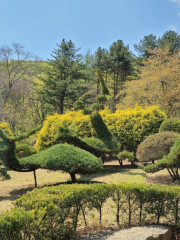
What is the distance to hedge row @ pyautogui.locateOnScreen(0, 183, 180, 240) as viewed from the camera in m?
2.75

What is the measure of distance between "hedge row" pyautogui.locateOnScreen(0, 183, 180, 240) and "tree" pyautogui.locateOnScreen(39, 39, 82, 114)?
1824 centimetres

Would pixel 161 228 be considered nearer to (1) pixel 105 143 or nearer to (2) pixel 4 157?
(2) pixel 4 157

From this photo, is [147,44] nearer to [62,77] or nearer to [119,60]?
[119,60]

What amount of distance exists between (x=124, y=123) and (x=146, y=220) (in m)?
9.33

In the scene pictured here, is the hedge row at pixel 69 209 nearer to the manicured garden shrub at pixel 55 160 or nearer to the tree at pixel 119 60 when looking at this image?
the manicured garden shrub at pixel 55 160

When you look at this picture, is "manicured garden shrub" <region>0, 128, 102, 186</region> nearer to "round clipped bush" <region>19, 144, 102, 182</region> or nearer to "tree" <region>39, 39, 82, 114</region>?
"round clipped bush" <region>19, 144, 102, 182</region>

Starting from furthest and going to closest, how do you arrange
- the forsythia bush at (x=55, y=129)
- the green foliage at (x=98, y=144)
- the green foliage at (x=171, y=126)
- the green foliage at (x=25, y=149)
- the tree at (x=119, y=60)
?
1. the tree at (x=119, y=60)
2. the forsythia bush at (x=55, y=129)
3. the green foliage at (x=25, y=149)
4. the green foliage at (x=98, y=144)
5. the green foliage at (x=171, y=126)

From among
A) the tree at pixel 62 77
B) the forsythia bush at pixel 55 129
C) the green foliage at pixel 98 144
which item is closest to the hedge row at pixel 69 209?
the green foliage at pixel 98 144

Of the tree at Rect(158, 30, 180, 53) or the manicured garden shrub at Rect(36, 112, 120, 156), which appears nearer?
the manicured garden shrub at Rect(36, 112, 120, 156)

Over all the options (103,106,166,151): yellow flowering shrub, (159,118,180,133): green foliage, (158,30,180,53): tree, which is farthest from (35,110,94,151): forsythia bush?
(158,30,180,53): tree

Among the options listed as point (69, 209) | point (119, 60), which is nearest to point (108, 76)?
point (119, 60)

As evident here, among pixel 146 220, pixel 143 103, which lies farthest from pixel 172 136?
pixel 143 103

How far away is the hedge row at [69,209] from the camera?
2748 millimetres

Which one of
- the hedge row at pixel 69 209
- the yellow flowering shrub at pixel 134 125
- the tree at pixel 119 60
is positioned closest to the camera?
the hedge row at pixel 69 209
